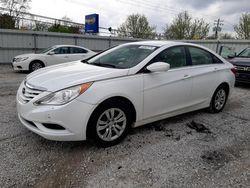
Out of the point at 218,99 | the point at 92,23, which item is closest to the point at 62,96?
the point at 218,99

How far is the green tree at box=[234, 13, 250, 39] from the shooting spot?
27.4 metres

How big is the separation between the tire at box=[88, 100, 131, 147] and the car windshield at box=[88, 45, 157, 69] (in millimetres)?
683

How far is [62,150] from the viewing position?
9.05 ft

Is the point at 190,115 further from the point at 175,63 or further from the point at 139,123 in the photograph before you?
the point at 139,123

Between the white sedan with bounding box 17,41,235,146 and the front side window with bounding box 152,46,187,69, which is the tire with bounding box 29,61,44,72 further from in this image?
the front side window with bounding box 152,46,187,69

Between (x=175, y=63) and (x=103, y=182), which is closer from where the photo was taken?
(x=103, y=182)

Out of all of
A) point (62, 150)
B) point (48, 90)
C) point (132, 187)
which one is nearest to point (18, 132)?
point (62, 150)

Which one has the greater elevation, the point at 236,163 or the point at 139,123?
the point at 139,123

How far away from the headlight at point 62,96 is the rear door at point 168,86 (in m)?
1.02

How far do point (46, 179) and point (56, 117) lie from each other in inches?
26.7

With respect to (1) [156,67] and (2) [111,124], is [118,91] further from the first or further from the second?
(1) [156,67]

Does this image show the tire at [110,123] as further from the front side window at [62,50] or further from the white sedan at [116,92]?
the front side window at [62,50]

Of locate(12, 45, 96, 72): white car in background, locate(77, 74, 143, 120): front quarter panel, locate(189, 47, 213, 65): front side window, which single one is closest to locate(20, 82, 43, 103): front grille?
locate(77, 74, 143, 120): front quarter panel

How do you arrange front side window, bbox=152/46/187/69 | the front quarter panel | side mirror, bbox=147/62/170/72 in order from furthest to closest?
1. front side window, bbox=152/46/187/69
2. side mirror, bbox=147/62/170/72
3. the front quarter panel
